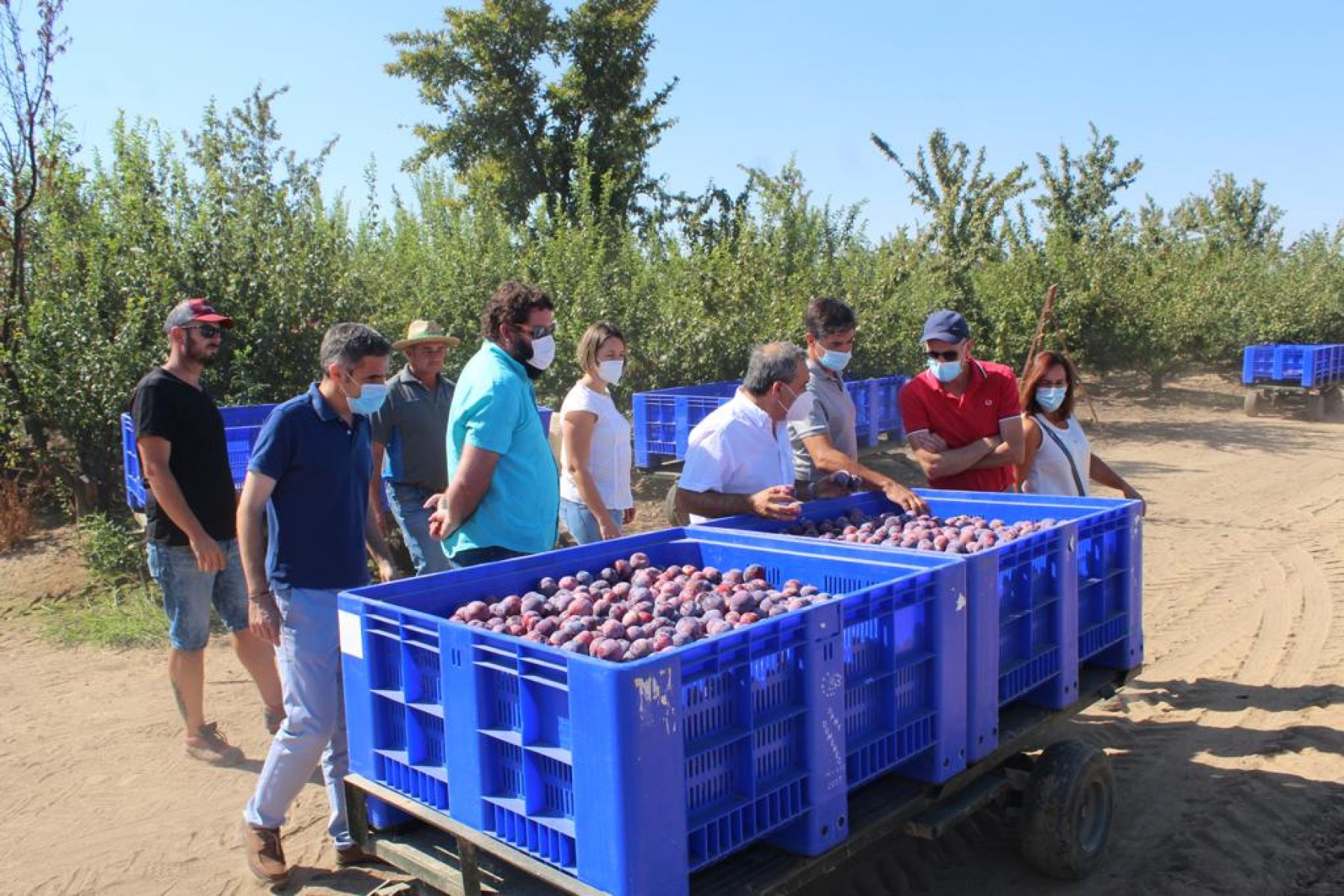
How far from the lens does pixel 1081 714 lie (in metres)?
5.52

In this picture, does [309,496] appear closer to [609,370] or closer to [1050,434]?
[609,370]

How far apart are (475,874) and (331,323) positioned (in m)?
7.82

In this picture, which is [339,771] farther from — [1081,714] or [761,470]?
[1081,714]

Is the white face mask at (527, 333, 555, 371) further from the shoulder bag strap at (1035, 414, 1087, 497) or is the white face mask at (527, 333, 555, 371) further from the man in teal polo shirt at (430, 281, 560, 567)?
the shoulder bag strap at (1035, 414, 1087, 497)

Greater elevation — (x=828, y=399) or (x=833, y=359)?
(x=833, y=359)

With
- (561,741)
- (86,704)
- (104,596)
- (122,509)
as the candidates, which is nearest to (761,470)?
(561,741)

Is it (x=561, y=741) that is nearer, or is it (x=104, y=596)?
(x=561, y=741)

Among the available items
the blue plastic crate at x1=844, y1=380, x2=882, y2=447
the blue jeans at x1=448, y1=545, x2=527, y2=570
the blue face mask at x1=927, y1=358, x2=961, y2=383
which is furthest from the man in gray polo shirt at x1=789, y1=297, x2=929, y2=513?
the blue plastic crate at x1=844, y1=380, x2=882, y2=447

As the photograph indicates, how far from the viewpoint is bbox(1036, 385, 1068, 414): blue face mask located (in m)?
5.45

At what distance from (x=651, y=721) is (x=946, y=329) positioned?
132 inches

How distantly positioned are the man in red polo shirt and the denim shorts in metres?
3.41

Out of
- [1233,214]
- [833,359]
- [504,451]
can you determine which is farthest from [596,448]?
[1233,214]

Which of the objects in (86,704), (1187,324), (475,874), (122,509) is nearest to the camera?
(475,874)

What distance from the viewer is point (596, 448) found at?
5406 mm
